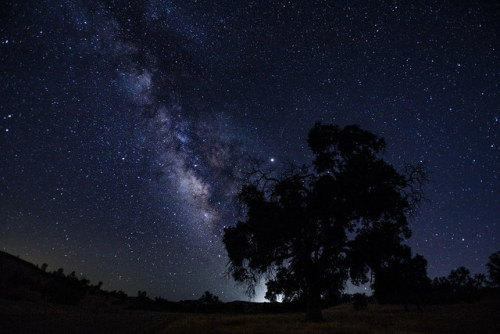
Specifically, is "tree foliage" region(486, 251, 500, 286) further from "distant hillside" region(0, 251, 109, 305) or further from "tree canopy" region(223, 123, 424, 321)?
"distant hillside" region(0, 251, 109, 305)

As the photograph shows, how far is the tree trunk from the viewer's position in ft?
57.3

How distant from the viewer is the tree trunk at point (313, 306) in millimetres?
17453

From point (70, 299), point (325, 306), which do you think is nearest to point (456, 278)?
point (325, 306)

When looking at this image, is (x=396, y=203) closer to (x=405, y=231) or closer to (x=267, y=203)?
(x=405, y=231)

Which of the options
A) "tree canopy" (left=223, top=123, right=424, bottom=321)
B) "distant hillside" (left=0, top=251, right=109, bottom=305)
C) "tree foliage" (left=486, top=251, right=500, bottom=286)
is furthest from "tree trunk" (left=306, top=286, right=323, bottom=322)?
"tree foliage" (left=486, top=251, right=500, bottom=286)

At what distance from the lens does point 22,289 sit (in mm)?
26578

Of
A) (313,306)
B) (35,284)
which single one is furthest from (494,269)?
(35,284)

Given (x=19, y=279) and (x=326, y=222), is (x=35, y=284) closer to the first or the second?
(x=19, y=279)

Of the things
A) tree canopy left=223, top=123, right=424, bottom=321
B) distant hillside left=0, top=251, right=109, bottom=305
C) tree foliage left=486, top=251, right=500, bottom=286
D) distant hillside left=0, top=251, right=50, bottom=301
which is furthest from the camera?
tree foliage left=486, top=251, right=500, bottom=286

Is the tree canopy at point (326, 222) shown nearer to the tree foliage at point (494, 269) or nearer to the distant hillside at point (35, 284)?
the distant hillside at point (35, 284)

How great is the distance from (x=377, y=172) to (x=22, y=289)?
3260cm

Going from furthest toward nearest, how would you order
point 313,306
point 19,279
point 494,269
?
point 494,269 → point 19,279 → point 313,306

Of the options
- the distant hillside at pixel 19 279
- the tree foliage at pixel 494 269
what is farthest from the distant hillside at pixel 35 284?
the tree foliage at pixel 494 269

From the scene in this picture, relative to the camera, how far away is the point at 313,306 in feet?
57.8
